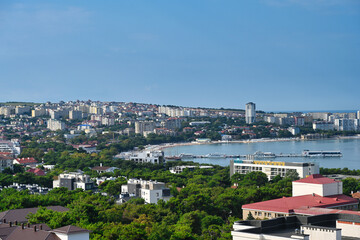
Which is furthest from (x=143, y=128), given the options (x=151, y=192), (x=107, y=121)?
(x=151, y=192)

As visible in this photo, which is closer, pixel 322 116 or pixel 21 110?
pixel 21 110

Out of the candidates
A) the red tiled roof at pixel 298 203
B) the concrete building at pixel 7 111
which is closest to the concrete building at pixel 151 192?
the red tiled roof at pixel 298 203

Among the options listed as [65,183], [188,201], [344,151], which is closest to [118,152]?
[344,151]

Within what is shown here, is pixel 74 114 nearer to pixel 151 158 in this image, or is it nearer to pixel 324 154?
pixel 324 154

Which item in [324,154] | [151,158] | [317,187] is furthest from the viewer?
[324,154]

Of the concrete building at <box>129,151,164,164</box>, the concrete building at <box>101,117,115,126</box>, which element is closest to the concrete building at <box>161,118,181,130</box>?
the concrete building at <box>101,117,115,126</box>

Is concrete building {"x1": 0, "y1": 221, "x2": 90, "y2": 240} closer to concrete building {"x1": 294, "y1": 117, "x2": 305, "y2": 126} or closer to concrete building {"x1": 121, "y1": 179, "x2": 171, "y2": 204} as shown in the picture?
concrete building {"x1": 121, "y1": 179, "x2": 171, "y2": 204}

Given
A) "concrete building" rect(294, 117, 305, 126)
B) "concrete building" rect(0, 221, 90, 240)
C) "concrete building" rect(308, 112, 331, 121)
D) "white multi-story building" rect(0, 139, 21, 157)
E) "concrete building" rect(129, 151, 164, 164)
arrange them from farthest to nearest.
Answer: "concrete building" rect(308, 112, 331, 121)
"concrete building" rect(294, 117, 305, 126)
"white multi-story building" rect(0, 139, 21, 157)
"concrete building" rect(129, 151, 164, 164)
"concrete building" rect(0, 221, 90, 240)
